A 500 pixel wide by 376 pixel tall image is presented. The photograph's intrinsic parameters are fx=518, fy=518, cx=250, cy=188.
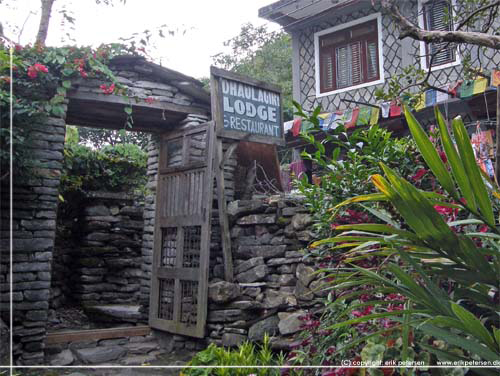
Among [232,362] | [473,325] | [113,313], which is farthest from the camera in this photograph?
[113,313]

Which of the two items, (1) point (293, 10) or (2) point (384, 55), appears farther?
(1) point (293, 10)

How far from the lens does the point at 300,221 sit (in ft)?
16.9

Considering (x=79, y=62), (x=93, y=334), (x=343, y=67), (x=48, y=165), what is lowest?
(x=93, y=334)

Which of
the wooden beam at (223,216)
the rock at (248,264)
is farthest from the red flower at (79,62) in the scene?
the rock at (248,264)

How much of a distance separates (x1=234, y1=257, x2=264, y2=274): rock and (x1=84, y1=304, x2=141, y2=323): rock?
171 centimetres

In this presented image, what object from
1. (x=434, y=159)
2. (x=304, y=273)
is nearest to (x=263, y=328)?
(x=304, y=273)

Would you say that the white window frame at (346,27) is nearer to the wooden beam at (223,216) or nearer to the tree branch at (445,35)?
the wooden beam at (223,216)

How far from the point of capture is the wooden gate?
5.44m

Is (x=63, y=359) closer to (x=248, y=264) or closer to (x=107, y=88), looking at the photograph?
(x=248, y=264)

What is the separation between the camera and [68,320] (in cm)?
704

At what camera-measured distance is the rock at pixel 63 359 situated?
5090 mm

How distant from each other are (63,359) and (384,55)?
657 cm

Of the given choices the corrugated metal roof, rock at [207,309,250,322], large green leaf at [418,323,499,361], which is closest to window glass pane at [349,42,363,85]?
the corrugated metal roof

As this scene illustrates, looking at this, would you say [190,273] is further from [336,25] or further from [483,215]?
[336,25]
